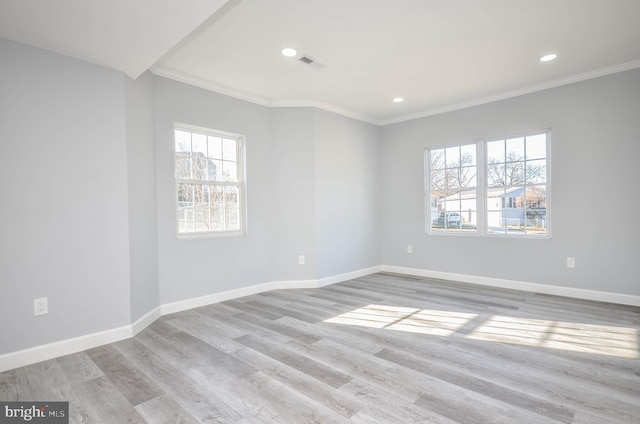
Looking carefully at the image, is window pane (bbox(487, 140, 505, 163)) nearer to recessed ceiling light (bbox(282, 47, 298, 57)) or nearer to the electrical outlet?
recessed ceiling light (bbox(282, 47, 298, 57))

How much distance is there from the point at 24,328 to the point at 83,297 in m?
0.40

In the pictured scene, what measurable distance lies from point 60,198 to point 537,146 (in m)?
5.33

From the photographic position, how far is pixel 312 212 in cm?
481

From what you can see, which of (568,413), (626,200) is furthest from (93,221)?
(626,200)

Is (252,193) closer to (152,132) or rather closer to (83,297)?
(152,132)

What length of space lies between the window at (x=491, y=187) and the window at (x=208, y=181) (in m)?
3.11

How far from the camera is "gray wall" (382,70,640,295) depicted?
3762 millimetres

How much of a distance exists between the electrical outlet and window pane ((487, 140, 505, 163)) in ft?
17.5

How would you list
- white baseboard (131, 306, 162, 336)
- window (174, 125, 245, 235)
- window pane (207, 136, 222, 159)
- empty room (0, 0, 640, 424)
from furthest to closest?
window pane (207, 136, 222, 159) < window (174, 125, 245, 235) < white baseboard (131, 306, 162, 336) < empty room (0, 0, 640, 424)

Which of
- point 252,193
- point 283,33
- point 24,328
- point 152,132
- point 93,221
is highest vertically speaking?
point 283,33

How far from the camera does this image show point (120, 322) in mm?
2961

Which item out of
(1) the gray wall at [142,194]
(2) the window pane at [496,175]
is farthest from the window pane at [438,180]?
(1) the gray wall at [142,194]

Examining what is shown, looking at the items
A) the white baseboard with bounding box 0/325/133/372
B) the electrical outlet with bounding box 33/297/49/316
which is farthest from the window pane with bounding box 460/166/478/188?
the electrical outlet with bounding box 33/297/49/316

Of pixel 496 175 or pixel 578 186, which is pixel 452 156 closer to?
pixel 496 175
